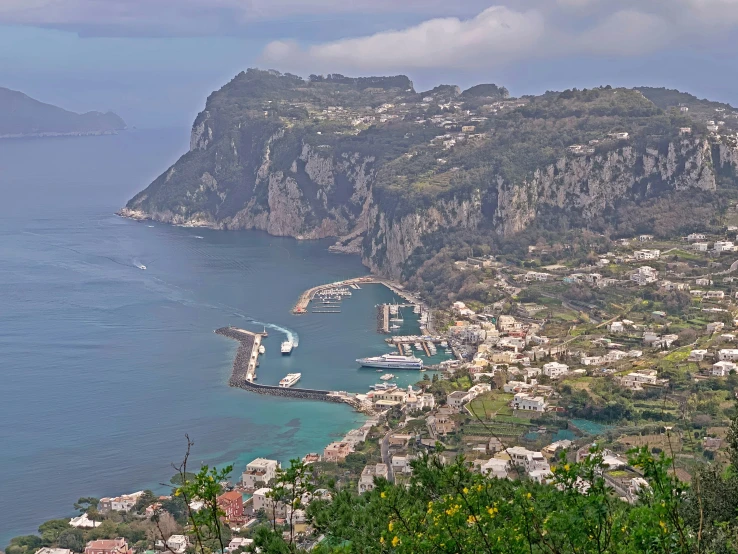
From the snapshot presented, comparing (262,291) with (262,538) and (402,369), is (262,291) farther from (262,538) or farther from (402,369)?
(262,538)

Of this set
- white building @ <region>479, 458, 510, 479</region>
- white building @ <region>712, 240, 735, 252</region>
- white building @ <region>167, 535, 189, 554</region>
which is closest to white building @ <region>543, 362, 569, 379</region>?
white building @ <region>479, 458, 510, 479</region>

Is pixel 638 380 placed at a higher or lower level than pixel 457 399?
higher

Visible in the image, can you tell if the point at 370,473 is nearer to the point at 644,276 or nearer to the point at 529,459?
the point at 529,459

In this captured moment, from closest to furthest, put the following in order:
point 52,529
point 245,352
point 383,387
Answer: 1. point 52,529
2. point 383,387
3. point 245,352

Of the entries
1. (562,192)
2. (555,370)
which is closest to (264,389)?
(555,370)

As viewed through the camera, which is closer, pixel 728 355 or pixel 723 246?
pixel 728 355

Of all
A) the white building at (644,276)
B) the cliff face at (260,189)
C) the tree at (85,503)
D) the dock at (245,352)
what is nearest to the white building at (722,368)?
the white building at (644,276)

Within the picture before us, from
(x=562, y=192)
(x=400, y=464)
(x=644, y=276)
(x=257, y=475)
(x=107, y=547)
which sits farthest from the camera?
(x=562, y=192)

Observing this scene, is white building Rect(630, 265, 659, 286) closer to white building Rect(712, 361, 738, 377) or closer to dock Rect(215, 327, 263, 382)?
white building Rect(712, 361, 738, 377)
